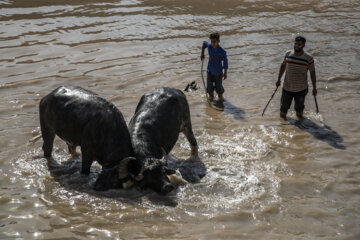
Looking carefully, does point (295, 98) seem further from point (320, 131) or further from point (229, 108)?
point (229, 108)

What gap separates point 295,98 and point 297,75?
0.61 meters

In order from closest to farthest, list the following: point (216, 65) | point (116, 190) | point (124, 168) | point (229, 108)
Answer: point (124, 168), point (116, 190), point (229, 108), point (216, 65)

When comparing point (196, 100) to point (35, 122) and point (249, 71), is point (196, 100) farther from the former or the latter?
point (35, 122)

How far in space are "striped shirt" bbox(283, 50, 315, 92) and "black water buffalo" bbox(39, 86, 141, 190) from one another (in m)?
4.40

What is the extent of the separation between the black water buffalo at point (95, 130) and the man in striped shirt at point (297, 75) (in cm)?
439

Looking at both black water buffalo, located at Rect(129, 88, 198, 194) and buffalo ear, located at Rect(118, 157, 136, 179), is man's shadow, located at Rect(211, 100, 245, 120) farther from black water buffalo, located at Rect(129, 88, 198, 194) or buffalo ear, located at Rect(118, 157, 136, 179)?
buffalo ear, located at Rect(118, 157, 136, 179)

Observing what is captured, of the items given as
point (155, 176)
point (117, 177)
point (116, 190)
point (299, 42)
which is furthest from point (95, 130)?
point (299, 42)

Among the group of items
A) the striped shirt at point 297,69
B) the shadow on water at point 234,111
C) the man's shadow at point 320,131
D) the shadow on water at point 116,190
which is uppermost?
the striped shirt at point 297,69

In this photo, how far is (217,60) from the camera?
10.6m

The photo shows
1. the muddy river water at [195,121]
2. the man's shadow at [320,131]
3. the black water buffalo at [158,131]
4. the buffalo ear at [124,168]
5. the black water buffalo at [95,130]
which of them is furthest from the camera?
the man's shadow at [320,131]

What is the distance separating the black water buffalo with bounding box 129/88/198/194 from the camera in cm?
631

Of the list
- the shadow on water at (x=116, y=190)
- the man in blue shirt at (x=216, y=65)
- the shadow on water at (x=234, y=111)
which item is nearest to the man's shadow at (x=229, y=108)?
the shadow on water at (x=234, y=111)

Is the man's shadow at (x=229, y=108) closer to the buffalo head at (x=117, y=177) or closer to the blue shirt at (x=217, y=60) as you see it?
the blue shirt at (x=217, y=60)

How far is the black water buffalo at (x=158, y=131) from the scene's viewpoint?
631 centimetres
